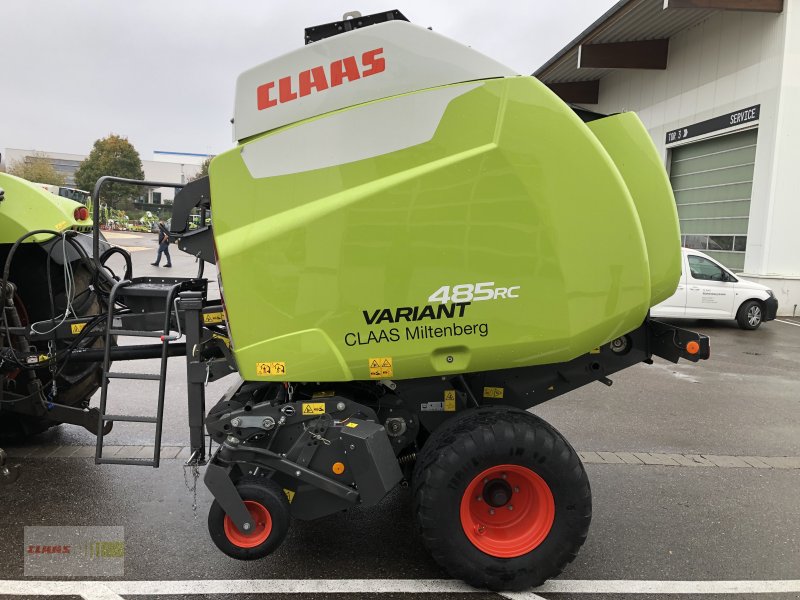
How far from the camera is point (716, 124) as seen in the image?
1499cm

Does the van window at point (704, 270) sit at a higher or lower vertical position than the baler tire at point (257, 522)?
higher

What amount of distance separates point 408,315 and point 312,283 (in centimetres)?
47

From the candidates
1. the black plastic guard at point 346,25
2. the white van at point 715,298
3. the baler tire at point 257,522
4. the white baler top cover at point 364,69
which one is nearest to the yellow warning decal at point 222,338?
the baler tire at point 257,522

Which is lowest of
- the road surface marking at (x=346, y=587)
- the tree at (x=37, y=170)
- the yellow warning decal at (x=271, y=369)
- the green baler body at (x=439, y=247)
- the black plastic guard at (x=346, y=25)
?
the road surface marking at (x=346, y=587)

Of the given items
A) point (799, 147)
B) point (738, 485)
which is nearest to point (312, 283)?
point (738, 485)

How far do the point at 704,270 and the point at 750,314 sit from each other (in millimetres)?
1222

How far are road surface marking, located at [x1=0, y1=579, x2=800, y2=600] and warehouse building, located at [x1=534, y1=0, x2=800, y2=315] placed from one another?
11.3 metres

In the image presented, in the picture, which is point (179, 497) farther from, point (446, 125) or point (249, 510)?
point (446, 125)

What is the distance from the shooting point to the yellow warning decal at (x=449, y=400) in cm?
311

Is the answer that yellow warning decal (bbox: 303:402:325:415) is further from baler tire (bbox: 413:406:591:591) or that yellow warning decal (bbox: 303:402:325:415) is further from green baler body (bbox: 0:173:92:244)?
green baler body (bbox: 0:173:92:244)

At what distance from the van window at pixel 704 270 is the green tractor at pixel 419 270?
940cm

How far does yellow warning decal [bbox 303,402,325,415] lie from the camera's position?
2.89 meters

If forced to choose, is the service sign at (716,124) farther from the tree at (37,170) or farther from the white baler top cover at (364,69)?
the tree at (37,170)

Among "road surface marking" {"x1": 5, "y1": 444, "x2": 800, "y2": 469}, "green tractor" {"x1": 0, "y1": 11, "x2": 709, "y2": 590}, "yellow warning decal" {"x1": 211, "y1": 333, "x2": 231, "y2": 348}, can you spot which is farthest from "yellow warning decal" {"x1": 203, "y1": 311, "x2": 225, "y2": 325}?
"road surface marking" {"x1": 5, "y1": 444, "x2": 800, "y2": 469}
